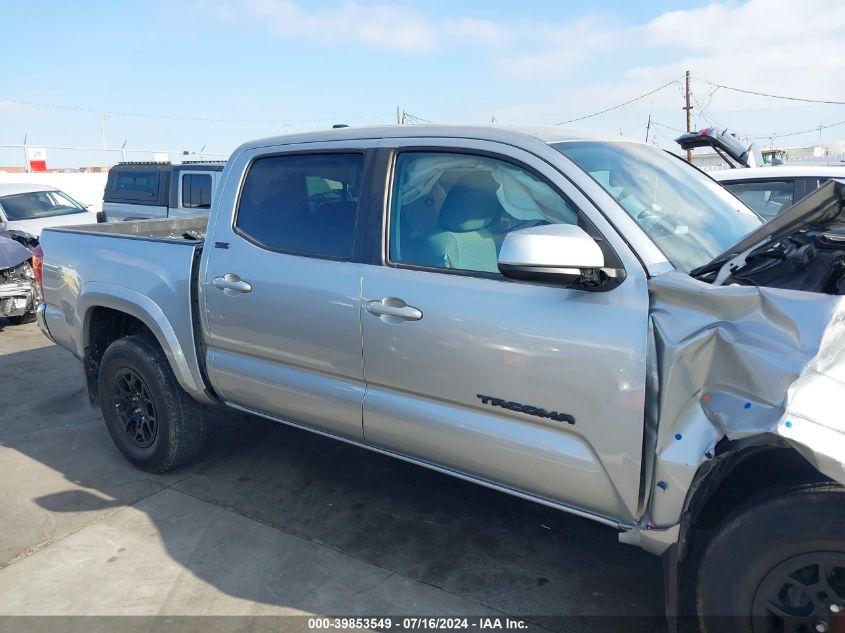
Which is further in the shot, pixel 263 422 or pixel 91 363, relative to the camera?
pixel 263 422

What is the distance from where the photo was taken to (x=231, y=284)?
3486 millimetres

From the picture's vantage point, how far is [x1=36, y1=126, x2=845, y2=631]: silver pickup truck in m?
2.06

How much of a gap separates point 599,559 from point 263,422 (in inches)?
109

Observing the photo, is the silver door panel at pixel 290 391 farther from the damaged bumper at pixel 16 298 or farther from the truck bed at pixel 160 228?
the damaged bumper at pixel 16 298

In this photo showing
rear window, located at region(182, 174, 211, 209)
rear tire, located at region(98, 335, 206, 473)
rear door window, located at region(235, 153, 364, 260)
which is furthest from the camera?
rear window, located at region(182, 174, 211, 209)

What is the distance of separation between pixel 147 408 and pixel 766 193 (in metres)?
5.11

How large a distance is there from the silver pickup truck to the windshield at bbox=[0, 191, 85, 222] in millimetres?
9300

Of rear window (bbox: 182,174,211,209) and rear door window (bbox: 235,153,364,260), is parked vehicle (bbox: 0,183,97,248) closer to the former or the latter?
rear window (bbox: 182,174,211,209)

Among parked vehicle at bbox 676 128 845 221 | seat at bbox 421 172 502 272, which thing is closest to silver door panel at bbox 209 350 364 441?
seat at bbox 421 172 502 272

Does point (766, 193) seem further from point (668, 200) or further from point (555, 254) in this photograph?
point (555, 254)

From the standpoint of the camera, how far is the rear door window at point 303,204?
10.6ft

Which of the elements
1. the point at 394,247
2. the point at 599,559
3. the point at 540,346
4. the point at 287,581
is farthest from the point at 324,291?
the point at 599,559

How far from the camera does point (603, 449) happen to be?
239 centimetres

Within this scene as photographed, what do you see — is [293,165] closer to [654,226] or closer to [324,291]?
[324,291]
